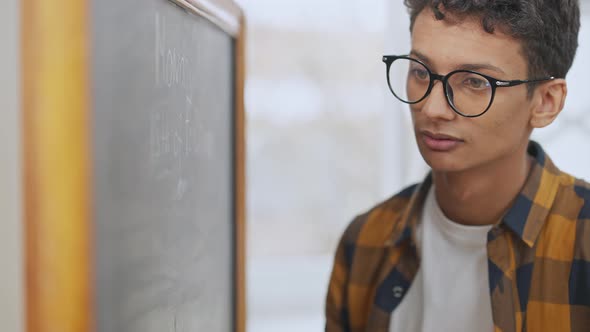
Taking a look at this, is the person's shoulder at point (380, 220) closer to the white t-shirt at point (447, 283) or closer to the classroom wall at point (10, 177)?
the white t-shirt at point (447, 283)

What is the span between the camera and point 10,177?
51 cm

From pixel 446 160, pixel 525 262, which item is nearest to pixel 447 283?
pixel 525 262

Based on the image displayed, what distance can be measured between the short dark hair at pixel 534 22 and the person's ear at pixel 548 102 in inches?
0.8

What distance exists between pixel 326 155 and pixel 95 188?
5.53ft

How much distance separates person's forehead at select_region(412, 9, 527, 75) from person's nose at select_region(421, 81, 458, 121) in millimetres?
31

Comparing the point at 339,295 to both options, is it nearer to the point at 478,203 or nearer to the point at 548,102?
the point at 478,203

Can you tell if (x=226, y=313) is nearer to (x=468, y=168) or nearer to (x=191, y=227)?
(x=191, y=227)

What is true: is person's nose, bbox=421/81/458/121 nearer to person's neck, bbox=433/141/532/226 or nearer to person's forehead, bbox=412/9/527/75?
person's forehead, bbox=412/9/527/75

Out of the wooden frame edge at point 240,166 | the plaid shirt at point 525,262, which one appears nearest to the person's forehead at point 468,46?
the plaid shirt at point 525,262

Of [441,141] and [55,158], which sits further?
[441,141]

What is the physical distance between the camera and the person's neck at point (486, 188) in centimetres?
107

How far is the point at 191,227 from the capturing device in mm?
916

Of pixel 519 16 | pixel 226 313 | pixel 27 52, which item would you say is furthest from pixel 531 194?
pixel 27 52

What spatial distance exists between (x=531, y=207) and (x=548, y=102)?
0.17 metres
